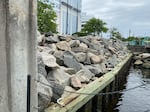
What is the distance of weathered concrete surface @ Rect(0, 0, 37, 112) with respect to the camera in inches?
127

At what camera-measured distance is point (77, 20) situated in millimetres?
81875

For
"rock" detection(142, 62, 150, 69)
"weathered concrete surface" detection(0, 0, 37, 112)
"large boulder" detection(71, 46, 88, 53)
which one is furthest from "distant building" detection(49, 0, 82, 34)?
"weathered concrete surface" detection(0, 0, 37, 112)

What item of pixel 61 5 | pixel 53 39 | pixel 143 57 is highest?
pixel 61 5

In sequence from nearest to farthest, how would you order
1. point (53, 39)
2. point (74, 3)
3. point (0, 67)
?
1. point (0, 67)
2. point (53, 39)
3. point (74, 3)

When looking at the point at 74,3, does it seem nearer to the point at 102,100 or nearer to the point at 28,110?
the point at 102,100

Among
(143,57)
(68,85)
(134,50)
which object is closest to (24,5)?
(68,85)

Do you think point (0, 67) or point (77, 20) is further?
point (77, 20)

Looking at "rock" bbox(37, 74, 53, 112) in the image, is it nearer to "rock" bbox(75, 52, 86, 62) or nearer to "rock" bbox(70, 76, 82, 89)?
"rock" bbox(70, 76, 82, 89)

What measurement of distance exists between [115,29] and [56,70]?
223 ft

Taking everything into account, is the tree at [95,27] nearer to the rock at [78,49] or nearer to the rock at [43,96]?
the rock at [78,49]

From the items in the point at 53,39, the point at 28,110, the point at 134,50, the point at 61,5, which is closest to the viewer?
the point at 28,110

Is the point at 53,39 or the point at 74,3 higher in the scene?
the point at 74,3

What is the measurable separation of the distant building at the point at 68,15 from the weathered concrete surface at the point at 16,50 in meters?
56.0

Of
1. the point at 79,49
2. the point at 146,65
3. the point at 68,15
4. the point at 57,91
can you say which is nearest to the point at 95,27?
the point at 68,15
